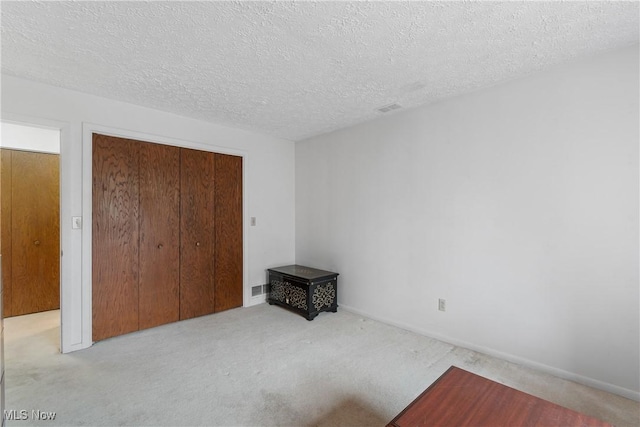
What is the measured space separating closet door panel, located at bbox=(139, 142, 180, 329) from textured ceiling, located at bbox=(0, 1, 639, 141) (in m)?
0.67

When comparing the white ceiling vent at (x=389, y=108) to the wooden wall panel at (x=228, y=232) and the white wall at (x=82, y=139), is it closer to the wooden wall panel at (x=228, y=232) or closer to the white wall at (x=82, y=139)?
the white wall at (x=82, y=139)

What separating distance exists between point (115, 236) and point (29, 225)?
1.73 meters

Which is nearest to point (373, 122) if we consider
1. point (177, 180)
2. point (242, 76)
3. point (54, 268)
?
point (242, 76)

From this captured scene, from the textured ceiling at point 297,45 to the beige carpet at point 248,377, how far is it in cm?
236

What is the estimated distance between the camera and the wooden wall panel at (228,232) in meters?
3.76

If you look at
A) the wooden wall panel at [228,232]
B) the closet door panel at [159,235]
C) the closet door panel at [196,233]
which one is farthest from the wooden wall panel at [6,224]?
the wooden wall panel at [228,232]

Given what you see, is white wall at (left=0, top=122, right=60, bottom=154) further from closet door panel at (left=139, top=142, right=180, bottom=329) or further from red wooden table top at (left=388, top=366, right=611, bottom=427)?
red wooden table top at (left=388, top=366, right=611, bottom=427)

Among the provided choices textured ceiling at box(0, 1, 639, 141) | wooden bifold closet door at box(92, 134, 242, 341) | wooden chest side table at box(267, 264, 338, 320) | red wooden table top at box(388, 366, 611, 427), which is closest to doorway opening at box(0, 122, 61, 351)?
wooden bifold closet door at box(92, 134, 242, 341)

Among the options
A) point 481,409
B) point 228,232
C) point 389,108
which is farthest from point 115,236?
point 481,409

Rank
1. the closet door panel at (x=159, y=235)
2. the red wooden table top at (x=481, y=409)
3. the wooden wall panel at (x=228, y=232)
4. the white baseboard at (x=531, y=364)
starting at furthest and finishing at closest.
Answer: the wooden wall panel at (x=228, y=232)
the closet door panel at (x=159, y=235)
the white baseboard at (x=531, y=364)
the red wooden table top at (x=481, y=409)

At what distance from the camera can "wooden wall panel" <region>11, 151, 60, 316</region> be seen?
12.0 feet

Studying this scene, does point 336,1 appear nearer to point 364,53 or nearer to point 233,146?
point 364,53

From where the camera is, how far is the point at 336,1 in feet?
5.26

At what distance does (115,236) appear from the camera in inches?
119
